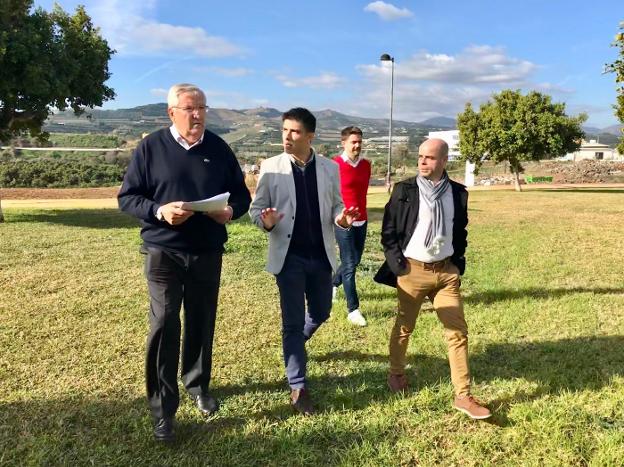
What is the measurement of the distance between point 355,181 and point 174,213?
2986 millimetres

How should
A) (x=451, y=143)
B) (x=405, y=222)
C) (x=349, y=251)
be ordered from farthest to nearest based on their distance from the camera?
1. (x=451, y=143)
2. (x=349, y=251)
3. (x=405, y=222)

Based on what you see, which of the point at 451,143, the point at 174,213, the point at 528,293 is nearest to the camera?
the point at 174,213

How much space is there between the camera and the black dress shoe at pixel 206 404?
11.7 ft

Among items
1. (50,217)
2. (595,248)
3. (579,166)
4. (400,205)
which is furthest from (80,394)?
(579,166)

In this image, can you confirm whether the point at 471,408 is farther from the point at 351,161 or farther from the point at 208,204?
the point at 351,161

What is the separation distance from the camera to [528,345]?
495cm

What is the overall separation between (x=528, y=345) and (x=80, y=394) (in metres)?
4.07

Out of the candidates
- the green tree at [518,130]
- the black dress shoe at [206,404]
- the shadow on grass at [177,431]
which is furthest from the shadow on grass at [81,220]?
the green tree at [518,130]

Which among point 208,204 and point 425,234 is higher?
point 208,204

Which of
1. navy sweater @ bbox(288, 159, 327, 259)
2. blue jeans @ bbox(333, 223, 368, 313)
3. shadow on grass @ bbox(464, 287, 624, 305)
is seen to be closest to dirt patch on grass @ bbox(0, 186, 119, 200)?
shadow on grass @ bbox(464, 287, 624, 305)

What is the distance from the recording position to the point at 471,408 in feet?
11.1

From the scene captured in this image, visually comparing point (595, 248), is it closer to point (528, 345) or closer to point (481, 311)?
point (481, 311)

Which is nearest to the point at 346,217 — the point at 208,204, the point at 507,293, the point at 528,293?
the point at 208,204

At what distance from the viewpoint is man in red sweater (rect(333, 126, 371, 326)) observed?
5.46 metres
